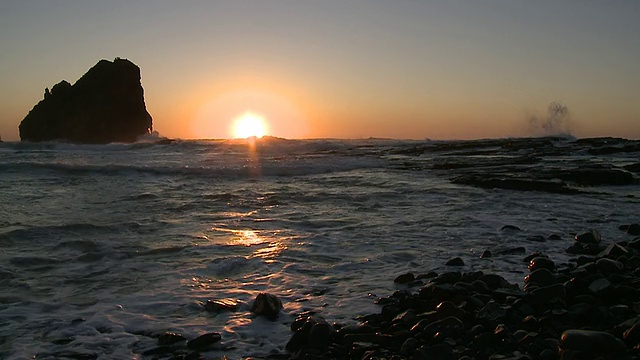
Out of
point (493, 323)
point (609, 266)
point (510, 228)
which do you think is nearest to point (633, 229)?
point (510, 228)

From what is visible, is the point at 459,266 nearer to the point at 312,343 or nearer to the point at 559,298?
the point at 559,298

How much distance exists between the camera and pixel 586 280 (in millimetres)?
4586

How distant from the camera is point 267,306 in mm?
4336

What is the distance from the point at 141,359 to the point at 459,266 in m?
3.68

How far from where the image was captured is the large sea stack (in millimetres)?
69562

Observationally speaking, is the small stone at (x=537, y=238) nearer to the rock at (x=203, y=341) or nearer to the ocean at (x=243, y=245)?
the ocean at (x=243, y=245)

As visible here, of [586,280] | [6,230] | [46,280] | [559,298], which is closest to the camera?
[559,298]

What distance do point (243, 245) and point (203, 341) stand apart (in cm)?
332

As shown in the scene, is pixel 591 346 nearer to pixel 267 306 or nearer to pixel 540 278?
pixel 540 278

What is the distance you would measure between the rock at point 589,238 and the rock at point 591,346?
12.8 feet

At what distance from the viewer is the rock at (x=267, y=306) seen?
4.31 meters

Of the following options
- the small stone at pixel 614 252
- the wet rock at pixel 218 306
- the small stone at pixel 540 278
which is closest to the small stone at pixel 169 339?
the wet rock at pixel 218 306

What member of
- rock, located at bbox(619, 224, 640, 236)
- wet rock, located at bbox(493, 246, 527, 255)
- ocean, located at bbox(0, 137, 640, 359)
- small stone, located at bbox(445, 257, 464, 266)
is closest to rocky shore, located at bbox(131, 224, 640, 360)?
ocean, located at bbox(0, 137, 640, 359)

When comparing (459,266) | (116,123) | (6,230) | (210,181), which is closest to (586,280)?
(459,266)
